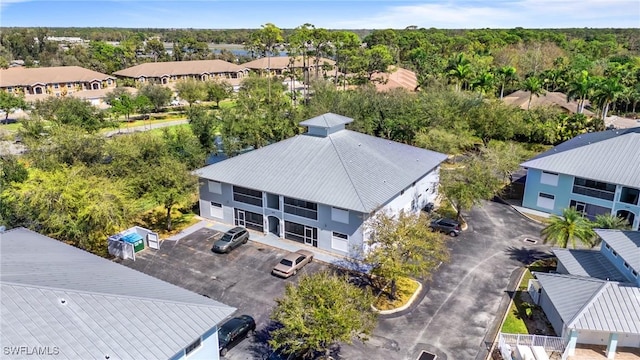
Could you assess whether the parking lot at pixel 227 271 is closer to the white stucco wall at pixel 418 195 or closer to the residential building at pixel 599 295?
the white stucco wall at pixel 418 195

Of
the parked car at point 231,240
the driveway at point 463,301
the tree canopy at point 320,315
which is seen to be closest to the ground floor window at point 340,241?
the driveway at point 463,301

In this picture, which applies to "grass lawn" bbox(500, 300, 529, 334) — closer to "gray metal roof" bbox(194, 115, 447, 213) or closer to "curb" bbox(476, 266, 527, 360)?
"curb" bbox(476, 266, 527, 360)

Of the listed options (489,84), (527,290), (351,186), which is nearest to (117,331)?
(351,186)

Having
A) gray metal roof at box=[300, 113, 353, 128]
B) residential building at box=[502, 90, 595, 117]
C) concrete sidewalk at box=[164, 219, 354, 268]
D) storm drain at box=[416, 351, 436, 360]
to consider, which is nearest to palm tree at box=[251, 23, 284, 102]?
residential building at box=[502, 90, 595, 117]

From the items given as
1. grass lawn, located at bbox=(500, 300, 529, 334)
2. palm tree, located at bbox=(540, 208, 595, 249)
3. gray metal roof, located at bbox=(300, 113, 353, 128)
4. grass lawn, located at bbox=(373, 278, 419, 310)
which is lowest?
grass lawn, located at bbox=(500, 300, 529, 334)

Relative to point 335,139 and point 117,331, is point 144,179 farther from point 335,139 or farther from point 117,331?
point 117,331

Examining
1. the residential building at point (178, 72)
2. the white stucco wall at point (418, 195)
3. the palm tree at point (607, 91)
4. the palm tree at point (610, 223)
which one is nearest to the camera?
the palm tree at point (610, 223)

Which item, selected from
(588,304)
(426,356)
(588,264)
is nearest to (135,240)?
(426,356)
